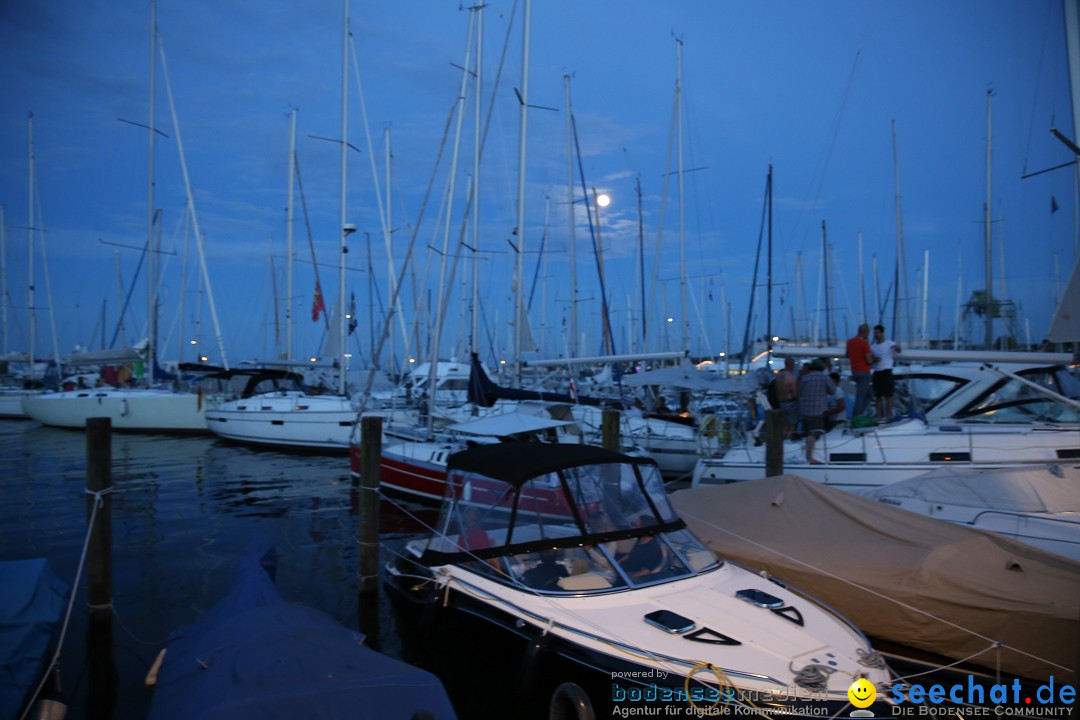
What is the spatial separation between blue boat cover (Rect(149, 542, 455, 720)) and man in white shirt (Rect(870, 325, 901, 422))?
11.2 metres

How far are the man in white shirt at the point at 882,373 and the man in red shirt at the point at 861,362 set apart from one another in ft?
0.43

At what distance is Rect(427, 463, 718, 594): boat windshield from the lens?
630 cm

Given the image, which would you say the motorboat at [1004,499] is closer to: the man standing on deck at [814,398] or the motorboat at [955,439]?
the motorboat at [955,439]

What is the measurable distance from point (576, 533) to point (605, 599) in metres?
0.74

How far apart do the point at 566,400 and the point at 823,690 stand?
13317mm

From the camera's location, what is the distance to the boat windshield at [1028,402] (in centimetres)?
1330

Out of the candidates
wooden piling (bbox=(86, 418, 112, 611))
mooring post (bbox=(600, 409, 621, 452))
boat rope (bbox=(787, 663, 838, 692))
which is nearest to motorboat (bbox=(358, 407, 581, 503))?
mooring post (bbox=(600, 409, 621, 452))

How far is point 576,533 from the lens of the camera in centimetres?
650

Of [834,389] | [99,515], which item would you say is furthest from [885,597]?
[834,389]

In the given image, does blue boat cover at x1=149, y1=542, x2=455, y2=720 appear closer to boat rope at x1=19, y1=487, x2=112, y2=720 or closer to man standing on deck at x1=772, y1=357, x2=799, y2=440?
boat rope at x1=19, y1=487, x2=112, y2=720

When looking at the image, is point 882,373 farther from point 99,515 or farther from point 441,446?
point 99,515

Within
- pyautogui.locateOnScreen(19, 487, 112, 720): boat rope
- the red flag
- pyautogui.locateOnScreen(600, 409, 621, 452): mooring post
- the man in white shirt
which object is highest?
the red flag

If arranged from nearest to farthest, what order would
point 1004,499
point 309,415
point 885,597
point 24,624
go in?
point 24,624 → point 885,597 → point 1004,499 → point 309,415

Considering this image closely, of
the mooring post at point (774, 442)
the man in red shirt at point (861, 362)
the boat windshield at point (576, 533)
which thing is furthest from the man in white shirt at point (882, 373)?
the boat windshield at point (576, 533)
